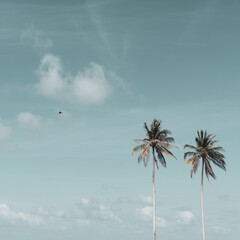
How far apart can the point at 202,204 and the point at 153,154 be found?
56.0ft

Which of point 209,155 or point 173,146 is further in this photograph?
point 209,155

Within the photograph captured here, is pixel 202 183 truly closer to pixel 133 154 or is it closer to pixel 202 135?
pixel 202 135

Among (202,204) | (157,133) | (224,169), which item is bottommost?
(202,204)

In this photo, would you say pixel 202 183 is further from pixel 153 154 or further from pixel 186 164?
pixel 153 154

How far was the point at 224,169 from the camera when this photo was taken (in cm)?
7881

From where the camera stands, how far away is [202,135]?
82.2m

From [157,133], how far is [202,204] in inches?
765

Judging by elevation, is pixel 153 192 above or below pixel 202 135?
below

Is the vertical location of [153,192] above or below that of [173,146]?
below

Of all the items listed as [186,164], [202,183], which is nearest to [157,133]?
[186,164]

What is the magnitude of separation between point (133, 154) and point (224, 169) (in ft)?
64.0

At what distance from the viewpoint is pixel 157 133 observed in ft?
254

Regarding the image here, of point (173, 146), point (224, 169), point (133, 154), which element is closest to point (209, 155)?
point (224, 169)

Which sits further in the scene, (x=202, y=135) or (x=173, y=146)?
(x=202, y=135)
